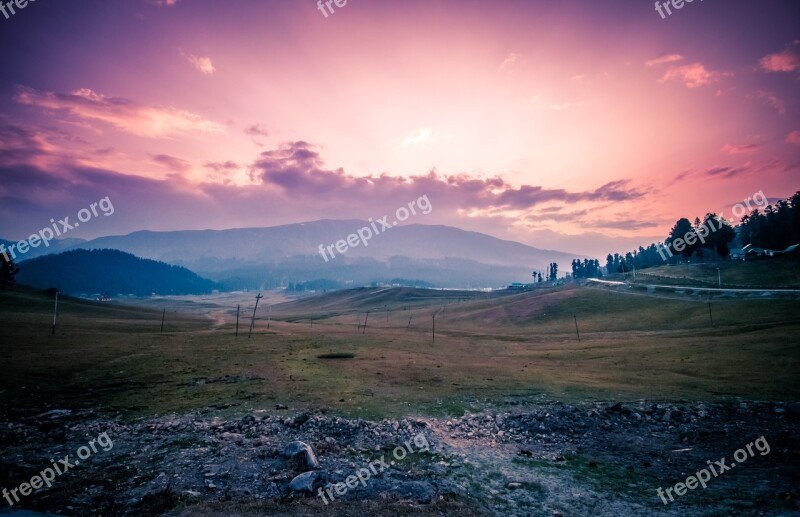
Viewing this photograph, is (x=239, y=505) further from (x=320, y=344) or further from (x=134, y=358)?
(x=320, y=344)

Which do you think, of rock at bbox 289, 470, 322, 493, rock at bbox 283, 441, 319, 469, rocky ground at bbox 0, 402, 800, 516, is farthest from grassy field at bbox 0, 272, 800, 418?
rock at bbox 289, 470, 322, 493

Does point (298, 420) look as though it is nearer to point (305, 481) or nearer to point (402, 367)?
point (305, 481)

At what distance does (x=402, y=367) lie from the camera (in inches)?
1519

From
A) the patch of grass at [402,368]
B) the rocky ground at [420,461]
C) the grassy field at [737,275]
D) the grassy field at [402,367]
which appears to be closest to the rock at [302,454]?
the rocky ground at [420,461]

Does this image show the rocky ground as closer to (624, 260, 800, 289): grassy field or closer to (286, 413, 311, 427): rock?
(286, 413, 311, 427): rock

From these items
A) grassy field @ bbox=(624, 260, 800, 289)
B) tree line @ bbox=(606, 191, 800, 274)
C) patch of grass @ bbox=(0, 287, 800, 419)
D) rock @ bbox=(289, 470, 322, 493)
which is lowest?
patch of grass @ bbox=(0, 287, 800, 419)

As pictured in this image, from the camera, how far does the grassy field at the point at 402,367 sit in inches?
990

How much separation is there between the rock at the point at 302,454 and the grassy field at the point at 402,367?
19.8 ft

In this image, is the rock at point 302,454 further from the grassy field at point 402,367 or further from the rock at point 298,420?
the grassy field at point 402,367

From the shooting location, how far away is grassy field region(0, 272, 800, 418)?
25156 mm

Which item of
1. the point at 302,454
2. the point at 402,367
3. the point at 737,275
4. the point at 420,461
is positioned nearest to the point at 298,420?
the point at 302,454

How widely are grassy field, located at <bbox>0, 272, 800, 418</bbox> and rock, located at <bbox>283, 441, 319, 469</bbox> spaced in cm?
604

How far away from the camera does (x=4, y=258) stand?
113312mm

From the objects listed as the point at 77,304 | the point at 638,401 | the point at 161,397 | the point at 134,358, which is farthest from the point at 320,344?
the point at 77,304
